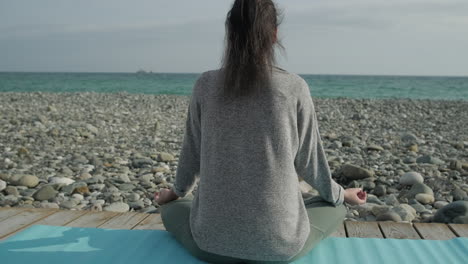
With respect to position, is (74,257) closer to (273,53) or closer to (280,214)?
(280,214)

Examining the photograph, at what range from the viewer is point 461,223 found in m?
2.90

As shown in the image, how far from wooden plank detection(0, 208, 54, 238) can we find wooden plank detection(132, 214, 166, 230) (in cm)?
63

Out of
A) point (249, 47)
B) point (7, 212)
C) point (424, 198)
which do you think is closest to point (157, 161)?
point (7, 212)

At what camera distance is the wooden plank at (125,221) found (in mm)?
2680

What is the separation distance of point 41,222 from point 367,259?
Result: 1850mm

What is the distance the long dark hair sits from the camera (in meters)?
1.71

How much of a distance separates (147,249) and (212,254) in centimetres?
43

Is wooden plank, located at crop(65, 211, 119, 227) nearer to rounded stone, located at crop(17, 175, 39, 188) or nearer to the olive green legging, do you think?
the olive green legging

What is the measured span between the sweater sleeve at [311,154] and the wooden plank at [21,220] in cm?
169

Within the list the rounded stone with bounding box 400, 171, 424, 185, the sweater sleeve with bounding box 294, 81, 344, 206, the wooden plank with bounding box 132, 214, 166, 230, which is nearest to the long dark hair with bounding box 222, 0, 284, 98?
the sweater sleeve with bounding box 294, 81, 344, 206

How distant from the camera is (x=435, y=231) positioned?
2660 mm

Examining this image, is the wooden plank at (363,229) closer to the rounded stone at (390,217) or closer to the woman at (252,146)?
the rounded stone at (390,217)

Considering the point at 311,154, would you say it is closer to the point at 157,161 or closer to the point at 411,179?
the point at 411,179

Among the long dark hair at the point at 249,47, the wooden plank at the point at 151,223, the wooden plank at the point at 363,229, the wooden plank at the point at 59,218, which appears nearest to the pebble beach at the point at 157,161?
the wooden plank at the point at 363,229
